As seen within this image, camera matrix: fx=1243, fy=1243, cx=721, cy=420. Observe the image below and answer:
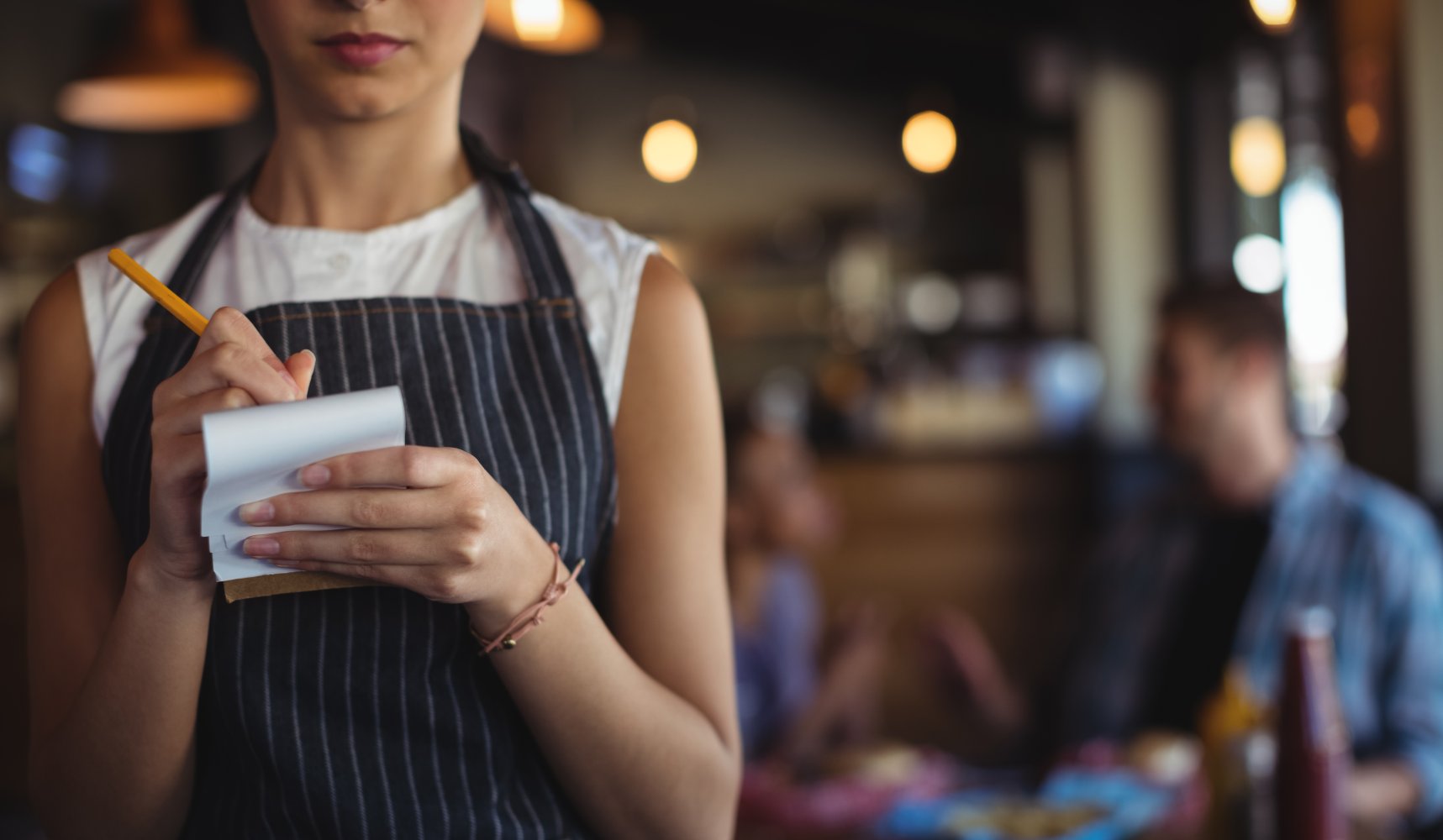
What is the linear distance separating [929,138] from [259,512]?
429cm

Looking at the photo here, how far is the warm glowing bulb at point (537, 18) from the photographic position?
132 inches

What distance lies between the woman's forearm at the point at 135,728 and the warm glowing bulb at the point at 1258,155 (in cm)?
460

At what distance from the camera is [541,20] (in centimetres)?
339

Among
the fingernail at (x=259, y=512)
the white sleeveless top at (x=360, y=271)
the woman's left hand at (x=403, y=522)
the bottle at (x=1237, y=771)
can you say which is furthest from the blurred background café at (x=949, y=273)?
the fingernail at (x=259, y=512)

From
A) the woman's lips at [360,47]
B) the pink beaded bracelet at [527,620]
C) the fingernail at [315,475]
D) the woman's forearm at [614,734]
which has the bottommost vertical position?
the woman's forearm at [614,734]

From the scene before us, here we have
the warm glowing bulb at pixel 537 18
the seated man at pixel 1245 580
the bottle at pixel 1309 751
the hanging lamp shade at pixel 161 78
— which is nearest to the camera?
the bottle at pixel 1309 751

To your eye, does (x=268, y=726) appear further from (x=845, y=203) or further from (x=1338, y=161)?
(x=845, y=203)

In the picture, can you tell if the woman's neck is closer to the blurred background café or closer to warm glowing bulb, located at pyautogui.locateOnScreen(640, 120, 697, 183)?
the blurred background café

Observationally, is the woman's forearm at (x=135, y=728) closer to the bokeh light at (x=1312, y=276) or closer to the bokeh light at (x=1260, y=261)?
the bokeh light at (x=1312, y=276)

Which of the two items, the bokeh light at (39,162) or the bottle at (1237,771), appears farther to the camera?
the bokeh light at (39,162)

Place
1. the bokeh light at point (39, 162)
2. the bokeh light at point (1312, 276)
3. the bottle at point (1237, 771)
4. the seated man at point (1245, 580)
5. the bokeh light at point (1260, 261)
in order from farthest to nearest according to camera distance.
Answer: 1. the bokeh light at point (39, 162)
2. the bokeh light at point (1260, 261)
3. the bokeh light at point (1312, 276)
4. the seated man at point (1245, 580)
5. the bottle at point (1237, 771)

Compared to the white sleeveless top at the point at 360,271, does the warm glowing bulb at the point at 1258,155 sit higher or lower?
higher

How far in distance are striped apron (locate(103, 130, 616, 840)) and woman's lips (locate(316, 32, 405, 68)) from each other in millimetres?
158

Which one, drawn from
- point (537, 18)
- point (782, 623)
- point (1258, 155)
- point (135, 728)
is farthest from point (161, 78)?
point (1258, 155)
